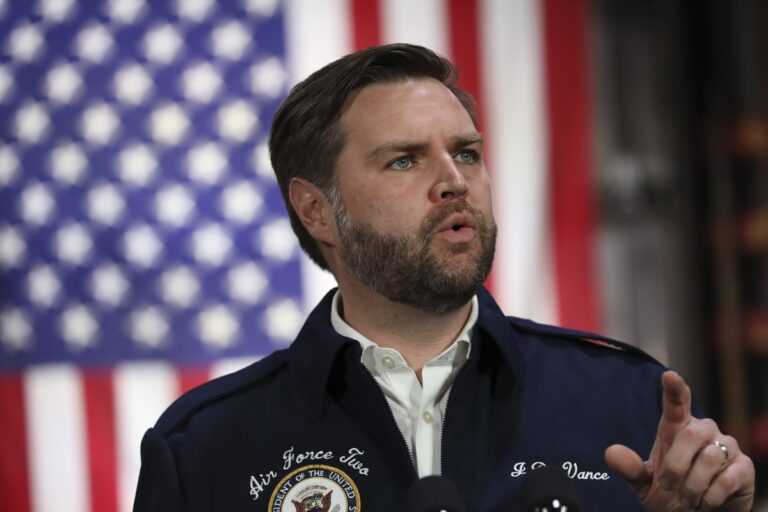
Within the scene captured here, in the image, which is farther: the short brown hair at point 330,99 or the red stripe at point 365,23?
the red stripe at point 365,23

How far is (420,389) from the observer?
53.6 inches

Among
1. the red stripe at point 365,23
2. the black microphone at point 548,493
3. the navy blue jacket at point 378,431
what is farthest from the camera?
the red stripe at point 365,23

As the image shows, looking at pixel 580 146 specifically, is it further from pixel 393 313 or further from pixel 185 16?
pixel 393 313

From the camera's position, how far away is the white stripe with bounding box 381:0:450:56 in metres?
2.54

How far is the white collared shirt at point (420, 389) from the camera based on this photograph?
4.31 feet

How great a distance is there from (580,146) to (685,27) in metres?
0.68

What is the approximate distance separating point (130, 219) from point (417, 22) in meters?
0.93

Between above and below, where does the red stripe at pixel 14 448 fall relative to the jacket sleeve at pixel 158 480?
below

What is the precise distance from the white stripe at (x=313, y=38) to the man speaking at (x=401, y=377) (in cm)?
91

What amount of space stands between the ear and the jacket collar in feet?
0.58

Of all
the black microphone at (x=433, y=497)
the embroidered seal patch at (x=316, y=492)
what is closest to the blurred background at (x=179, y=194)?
the embroidered seal patch at (x=316, y=492)

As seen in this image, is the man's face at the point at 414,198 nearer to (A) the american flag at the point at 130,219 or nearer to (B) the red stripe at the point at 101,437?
(A) the american flag at the point at 130,219

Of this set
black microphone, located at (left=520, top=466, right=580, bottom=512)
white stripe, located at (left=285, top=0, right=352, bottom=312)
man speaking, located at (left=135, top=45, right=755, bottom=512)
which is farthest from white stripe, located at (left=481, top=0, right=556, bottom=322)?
black microphone, located at (left=520, top=466, right=580, bottom=512)

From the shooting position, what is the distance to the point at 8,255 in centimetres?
234
